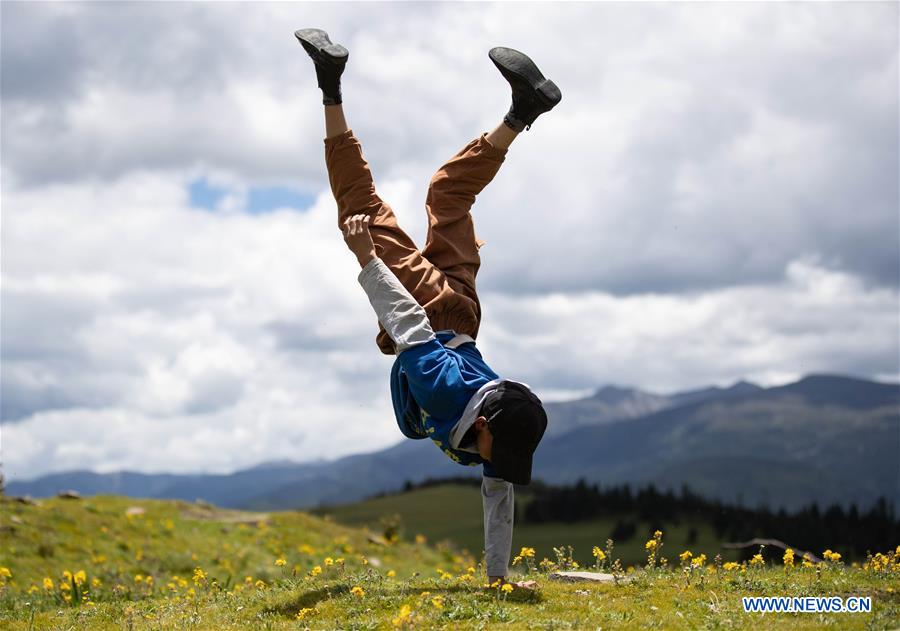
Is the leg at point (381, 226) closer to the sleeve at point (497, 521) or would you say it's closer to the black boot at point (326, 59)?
the black boot at point (326, 59)

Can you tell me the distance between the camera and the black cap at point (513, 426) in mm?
8547

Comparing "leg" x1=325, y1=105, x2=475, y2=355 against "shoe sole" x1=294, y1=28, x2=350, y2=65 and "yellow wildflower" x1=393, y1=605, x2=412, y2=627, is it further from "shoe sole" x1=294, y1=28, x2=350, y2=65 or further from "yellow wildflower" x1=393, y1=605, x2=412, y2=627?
"yellow wildflower" x1=393, y1=605, x2=412, y2=627

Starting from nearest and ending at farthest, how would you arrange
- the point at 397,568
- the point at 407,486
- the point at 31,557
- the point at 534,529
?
the point at 31,557, the point at 397,568, the point at 534,529, the point at 407,486

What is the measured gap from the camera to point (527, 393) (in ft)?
28.9

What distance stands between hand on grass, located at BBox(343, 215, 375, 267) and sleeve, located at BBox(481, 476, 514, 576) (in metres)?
2.36

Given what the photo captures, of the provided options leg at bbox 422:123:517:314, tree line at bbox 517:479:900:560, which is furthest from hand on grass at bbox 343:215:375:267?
tree line at bbox 517:479:900:560

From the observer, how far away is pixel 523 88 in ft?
34.3

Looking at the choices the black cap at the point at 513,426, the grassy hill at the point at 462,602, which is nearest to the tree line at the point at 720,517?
the grassy hill at the point at 462,602

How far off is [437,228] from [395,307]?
1.64m

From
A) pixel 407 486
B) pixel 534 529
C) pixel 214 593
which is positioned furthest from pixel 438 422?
pixel 407 486

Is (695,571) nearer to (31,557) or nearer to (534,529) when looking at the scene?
(31,557)

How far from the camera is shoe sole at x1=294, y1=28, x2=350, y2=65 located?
32.4ft

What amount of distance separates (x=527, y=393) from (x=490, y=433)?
0.49 meters

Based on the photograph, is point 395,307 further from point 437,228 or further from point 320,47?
point 320,47
